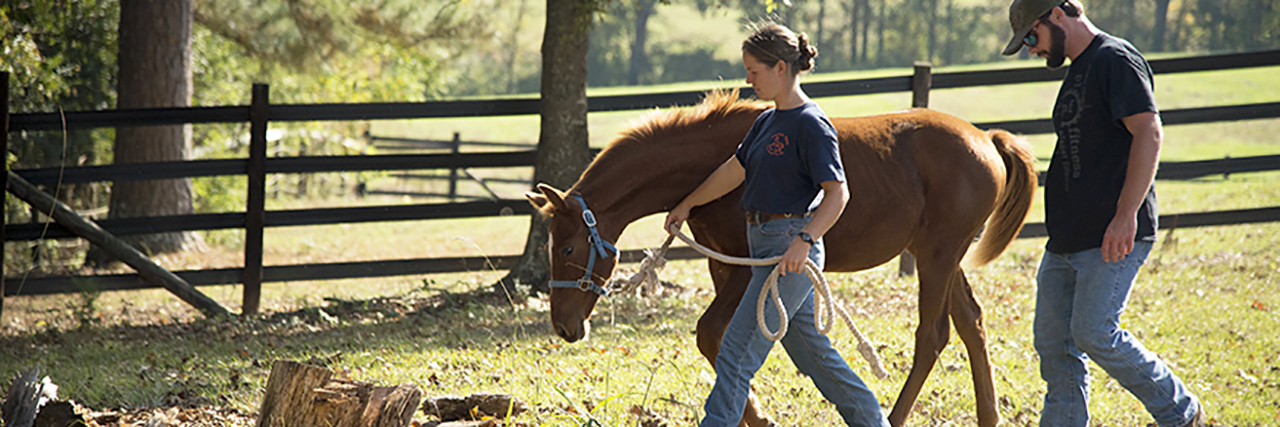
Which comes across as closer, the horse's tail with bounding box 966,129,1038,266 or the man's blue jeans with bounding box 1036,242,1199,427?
the man's blue jeans with bounding box 1036,242,1199,427

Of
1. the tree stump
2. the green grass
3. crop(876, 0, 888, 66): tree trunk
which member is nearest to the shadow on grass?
the green grass

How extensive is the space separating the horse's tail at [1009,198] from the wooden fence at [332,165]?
2205 mm

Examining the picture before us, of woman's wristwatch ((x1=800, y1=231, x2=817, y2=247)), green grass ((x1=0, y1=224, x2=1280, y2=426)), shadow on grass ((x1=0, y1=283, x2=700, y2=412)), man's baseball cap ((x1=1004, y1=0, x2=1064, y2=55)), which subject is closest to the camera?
woman's wristwatch ((x1=800, y1=231, x2=817, y2=247))

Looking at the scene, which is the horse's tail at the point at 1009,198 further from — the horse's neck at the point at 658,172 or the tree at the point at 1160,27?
the tree at the point at 1160,27

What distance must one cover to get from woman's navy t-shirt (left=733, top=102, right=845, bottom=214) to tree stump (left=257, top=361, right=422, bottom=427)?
4.27 feet

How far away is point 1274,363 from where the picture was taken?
4.67 meters

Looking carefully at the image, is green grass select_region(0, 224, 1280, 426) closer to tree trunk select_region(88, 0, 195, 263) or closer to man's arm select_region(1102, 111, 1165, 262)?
man's arm select_region(1102, 111, 1165, 262)

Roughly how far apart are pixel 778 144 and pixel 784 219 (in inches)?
9.5

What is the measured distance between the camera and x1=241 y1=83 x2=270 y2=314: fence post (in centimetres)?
654

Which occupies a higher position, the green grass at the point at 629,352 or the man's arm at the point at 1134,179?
the man's arm at the point at 1134,179

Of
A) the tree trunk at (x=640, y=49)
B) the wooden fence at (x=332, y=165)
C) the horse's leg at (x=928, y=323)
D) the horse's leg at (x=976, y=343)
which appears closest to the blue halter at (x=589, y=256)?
the horse's leg at (x=928, y=323)

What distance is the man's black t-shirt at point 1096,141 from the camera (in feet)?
9.18

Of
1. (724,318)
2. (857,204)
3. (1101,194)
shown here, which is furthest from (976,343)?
(724,318)

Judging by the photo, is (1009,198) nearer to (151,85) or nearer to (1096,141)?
(1096,141)
